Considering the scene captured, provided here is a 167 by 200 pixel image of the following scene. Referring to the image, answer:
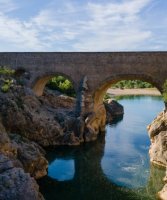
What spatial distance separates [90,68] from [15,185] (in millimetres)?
19357

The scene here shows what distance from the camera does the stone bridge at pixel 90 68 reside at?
2888 cm

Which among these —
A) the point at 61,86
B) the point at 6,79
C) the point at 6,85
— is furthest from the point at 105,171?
the point at 61,86

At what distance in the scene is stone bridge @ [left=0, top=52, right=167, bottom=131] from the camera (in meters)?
28.9

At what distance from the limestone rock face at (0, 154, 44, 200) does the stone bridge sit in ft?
57.3

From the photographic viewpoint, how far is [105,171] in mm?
22000

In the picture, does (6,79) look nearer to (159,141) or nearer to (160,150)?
(159,141)

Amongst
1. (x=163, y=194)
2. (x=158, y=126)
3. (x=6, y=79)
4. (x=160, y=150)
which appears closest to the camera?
(x=163, y=194)

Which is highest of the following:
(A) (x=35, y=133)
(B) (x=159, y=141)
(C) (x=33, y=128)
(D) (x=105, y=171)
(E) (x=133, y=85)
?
(E) (x=133, y=85)

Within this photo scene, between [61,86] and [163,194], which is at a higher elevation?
[61,86]

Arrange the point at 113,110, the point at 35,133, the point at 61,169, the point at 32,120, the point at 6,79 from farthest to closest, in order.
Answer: the point at 113,110, the point at 6,79, the point at 35,133, the point at 32,120, the point at 61,169

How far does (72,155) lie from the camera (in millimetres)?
26031

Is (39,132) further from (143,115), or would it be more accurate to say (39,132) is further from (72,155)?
(143,115)

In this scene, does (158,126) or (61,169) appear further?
(158,126)

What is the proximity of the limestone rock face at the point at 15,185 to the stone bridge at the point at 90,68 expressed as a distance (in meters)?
17.5
